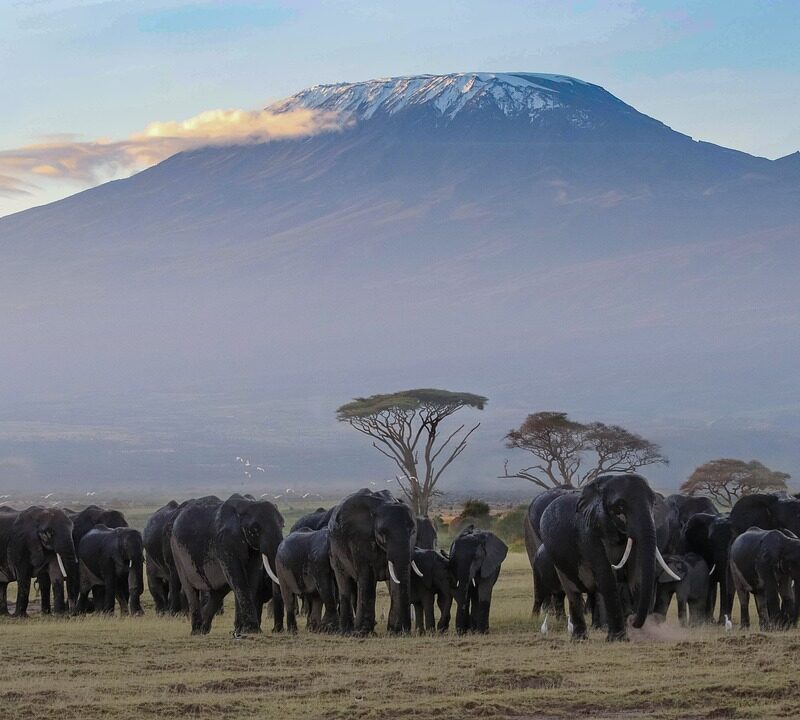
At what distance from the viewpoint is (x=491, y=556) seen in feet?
80.5

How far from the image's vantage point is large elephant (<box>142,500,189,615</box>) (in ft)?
95.7

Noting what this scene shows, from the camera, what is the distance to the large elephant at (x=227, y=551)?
78.8 ft

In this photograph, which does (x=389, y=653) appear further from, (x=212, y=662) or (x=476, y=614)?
(x=476, y=614)

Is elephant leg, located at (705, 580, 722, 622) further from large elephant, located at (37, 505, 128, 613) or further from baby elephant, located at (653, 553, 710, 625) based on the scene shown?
large elephant, located at (37, 505, 128, 613)

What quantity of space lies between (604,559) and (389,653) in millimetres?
2988

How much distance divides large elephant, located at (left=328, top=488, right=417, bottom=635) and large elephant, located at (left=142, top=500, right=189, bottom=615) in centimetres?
535

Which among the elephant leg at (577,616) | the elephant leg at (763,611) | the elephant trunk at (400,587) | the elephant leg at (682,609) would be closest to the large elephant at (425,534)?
the elephant trunk at (400,587)

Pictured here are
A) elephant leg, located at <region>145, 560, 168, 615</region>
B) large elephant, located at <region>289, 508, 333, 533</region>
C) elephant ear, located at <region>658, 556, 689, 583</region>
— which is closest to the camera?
elephant ear, located at <region>658, 556, 689, 583</region>

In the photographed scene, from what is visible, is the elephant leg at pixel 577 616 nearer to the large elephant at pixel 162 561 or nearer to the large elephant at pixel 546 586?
the large elephant at pixel 546 586

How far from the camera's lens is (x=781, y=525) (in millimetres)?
26531

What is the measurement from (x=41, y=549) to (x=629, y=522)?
13423 mm

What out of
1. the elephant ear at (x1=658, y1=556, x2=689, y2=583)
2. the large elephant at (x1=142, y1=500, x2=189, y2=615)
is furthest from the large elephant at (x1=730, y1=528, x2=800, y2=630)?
the large elephant at (x1=142, y1=500, x2=189, y2=615)

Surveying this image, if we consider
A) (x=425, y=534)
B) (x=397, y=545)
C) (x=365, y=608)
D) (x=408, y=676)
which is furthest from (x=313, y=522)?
(x=408, y=676)

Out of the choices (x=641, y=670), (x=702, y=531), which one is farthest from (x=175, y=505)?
(x=641, y=670)
